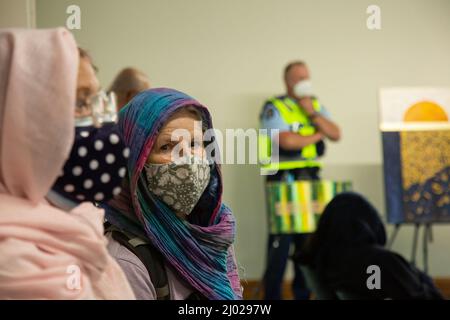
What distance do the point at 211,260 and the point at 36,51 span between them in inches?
23.1

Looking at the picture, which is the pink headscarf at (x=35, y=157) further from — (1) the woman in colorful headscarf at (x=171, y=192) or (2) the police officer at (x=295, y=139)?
(2) the police officer at (x=295, y=139)

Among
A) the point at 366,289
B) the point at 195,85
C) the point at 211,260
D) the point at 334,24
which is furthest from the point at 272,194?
the point at 211,260

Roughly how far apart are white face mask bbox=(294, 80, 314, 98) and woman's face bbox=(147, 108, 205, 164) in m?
1.98

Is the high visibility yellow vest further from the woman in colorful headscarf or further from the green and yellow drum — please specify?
the woman in colorful headscarf

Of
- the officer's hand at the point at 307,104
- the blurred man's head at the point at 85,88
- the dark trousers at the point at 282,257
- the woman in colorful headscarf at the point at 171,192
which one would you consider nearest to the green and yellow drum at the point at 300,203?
the dark trousers at the point at 282,257

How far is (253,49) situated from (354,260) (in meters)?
1.07

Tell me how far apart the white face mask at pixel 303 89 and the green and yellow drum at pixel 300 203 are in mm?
408

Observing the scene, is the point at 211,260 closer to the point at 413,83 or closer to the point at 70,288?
the point at 70,288

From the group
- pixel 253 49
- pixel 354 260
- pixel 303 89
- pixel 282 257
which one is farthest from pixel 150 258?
pixel 303 89

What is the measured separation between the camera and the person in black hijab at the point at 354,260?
106 inches

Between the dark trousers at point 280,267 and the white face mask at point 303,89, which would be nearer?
the dark trousers at point 280,267

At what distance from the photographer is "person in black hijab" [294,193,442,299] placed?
8.86 ft

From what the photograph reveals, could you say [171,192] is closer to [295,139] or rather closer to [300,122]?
[295,139]

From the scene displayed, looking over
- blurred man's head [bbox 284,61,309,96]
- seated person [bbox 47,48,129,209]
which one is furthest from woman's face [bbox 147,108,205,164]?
blurred man's head [bbox 284,61,309,96]
